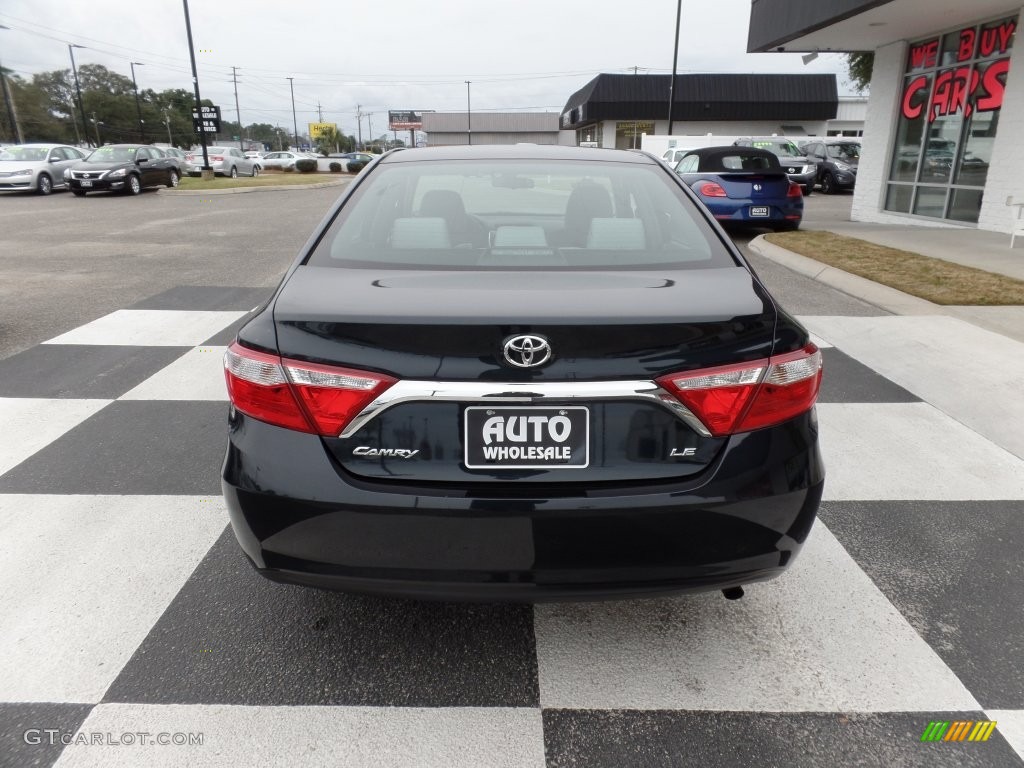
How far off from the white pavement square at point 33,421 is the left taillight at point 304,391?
8.03ft

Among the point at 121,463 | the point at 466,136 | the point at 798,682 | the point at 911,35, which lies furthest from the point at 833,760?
the point at 466,136

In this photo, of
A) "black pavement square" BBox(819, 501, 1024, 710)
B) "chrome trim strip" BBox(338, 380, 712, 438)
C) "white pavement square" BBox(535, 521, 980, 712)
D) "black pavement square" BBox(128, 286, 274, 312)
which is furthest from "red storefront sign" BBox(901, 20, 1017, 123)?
"chrome trim strip" BBox(338, 380, 712, 438)

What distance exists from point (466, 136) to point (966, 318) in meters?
92.3

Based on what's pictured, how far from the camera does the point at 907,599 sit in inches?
103

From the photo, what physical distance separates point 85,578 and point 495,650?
153 cm

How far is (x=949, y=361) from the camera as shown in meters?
5.39

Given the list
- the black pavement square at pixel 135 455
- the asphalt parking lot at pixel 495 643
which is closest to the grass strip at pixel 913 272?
the asphalt parking lot at pixel 495 643

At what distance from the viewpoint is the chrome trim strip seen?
180 cm

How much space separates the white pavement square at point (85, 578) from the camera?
2227 mm

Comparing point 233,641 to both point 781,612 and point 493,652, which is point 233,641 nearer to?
point 493,652

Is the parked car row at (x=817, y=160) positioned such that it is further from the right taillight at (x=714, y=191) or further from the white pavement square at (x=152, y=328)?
the white pavement square at (x=152, y=328)

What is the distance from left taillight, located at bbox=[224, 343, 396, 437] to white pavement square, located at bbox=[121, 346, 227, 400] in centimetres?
285

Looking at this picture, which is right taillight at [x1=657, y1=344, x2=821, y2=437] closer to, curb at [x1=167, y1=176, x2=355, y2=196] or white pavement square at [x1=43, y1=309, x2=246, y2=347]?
white pavement square at [x1=43, y1=309, x2=246, y2=347]

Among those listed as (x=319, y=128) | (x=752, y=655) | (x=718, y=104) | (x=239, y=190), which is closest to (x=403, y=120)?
(x=319, y=128)
